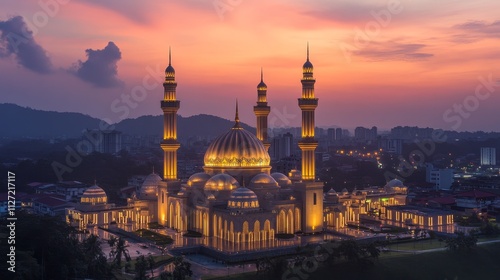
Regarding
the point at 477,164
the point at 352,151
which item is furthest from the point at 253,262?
the point at 352,151

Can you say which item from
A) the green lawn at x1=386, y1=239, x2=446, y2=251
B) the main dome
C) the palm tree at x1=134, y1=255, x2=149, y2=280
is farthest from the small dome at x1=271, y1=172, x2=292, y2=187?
the palm tree at x1=134, y1=255, x2=149, y2=280

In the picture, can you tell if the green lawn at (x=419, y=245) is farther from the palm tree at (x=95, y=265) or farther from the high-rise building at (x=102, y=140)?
the high-rise building at (x=102, y=140)

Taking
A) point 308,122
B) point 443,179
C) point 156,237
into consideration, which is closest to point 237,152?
point 308,122

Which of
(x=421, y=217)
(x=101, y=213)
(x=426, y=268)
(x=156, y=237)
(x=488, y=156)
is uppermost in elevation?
(x=488, y=156)

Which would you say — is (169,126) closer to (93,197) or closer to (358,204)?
(93,197)

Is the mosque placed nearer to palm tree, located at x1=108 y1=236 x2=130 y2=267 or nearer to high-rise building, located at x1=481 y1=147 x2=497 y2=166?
palm tree, located at x1=108 y1=236 x2=130 y2=267

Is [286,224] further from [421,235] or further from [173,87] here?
[173,87]
